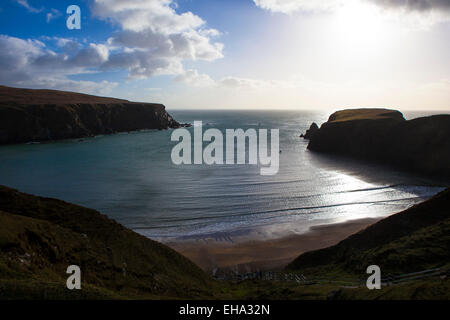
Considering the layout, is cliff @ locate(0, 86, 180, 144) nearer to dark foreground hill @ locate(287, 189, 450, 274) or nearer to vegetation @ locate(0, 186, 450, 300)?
vegetation @ locate(0, 186, 450, 300)

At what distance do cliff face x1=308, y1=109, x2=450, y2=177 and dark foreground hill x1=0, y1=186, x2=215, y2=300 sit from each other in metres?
52.5

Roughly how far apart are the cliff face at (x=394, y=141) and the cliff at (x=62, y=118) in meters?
82.1

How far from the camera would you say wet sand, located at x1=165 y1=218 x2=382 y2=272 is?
21969mm

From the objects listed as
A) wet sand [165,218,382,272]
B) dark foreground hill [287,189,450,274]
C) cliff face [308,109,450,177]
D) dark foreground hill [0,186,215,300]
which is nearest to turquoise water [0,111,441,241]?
wet sand [165,218,382,272]

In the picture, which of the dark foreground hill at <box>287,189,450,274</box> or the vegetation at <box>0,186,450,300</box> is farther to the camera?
the dark foreground hill at <box>287,189,450,274</box>

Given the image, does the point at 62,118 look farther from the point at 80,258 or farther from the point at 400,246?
the point at 400,246

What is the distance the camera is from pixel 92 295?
8711 mm

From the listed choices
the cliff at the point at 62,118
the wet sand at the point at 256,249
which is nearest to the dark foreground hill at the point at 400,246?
the wet sand at the point at 256,249

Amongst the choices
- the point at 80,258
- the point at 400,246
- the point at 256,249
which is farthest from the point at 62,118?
the point at 400,246

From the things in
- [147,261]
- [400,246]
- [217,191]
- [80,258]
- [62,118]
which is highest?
[62,118]

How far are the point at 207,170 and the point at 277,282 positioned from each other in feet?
112

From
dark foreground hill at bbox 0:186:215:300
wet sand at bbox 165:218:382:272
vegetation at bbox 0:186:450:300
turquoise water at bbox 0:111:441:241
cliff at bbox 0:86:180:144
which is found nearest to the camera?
dark foreground hill at bbox 0:186:215:300

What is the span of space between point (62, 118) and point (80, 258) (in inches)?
4072

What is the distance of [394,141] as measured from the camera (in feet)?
204
